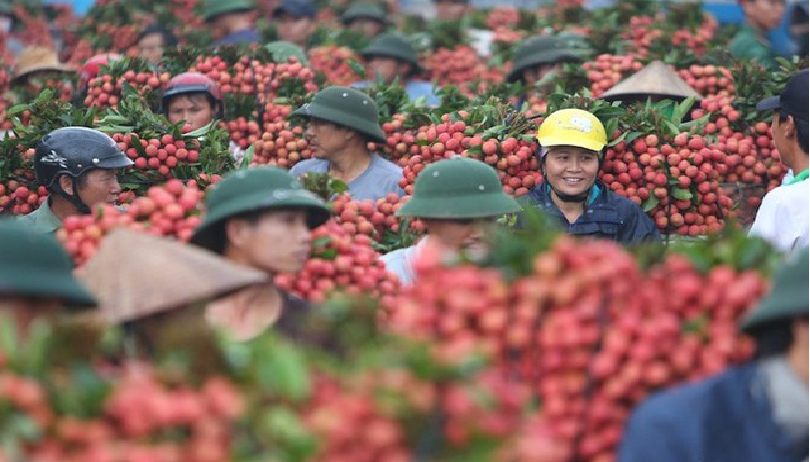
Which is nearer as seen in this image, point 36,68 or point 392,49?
point 36,68

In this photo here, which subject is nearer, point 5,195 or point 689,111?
point 5,195

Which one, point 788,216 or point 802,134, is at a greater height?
point 802,134

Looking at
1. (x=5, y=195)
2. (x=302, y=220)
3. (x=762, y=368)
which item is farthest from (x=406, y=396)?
(x=5, y=195)

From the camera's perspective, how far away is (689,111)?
8.78 meters

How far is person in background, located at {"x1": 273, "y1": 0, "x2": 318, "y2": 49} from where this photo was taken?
13656 millimetres

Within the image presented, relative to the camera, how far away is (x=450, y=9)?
15.3 m

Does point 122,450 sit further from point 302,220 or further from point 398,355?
point 302,220

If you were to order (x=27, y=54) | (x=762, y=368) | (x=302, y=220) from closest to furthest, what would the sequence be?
1. (x=762, y=368)
2. (x=302, y=220)
3. (x=27, y=54)

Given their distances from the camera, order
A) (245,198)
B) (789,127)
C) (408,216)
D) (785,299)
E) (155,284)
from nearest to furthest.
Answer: (785,299) → (155,284) → (245,198) → (408,216) → (789,127)

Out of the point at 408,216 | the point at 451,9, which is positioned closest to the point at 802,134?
the point at 408,216

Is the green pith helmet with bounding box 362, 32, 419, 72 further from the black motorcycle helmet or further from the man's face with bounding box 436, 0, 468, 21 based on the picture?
the black motorcycle helmet

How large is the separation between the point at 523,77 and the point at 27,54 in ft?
14.0

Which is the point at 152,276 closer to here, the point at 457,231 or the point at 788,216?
the point at 457,231

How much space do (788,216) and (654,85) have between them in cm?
278
